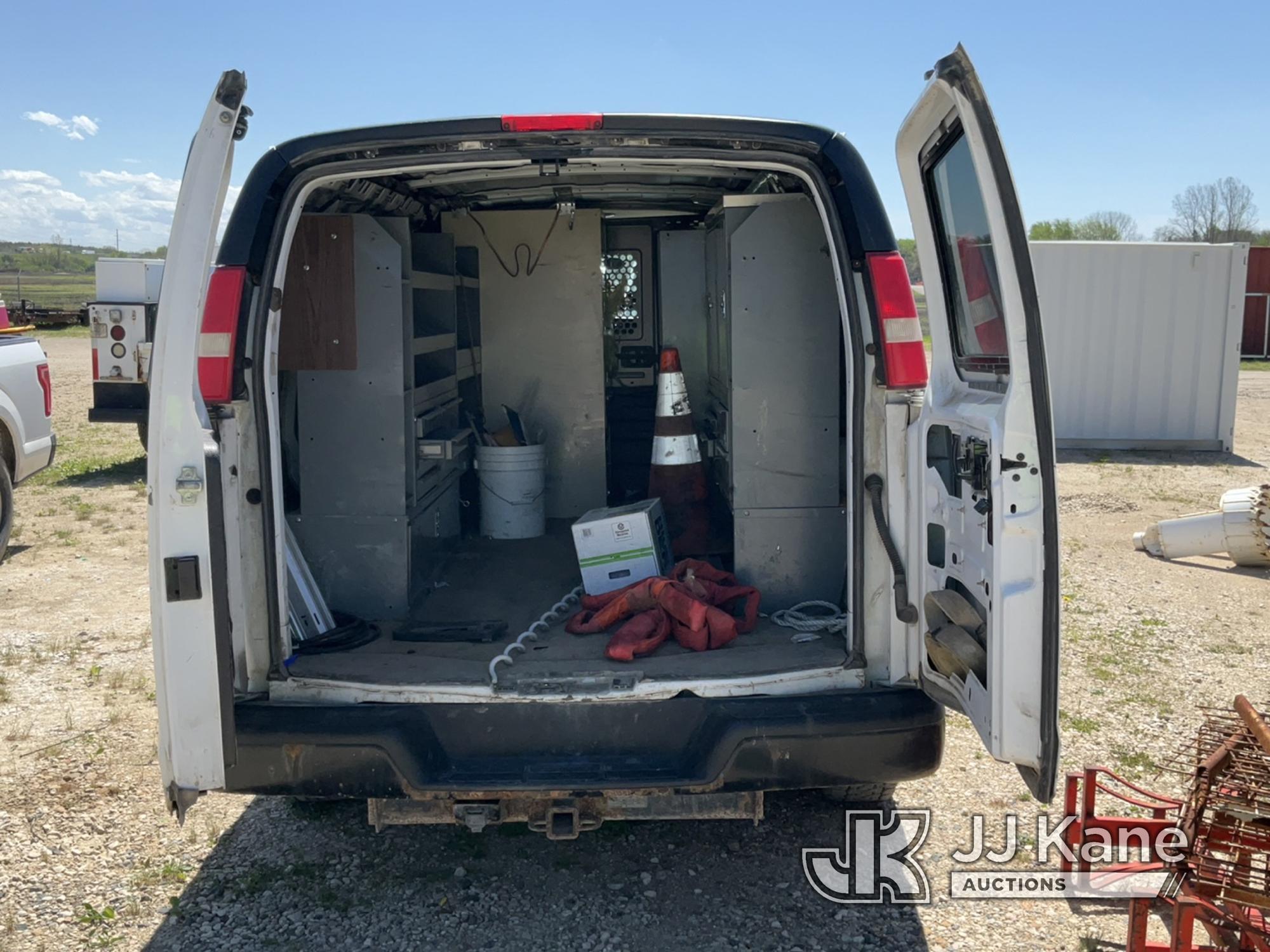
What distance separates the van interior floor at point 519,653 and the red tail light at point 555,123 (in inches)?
62.1

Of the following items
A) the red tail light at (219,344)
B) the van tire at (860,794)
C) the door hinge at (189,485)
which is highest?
the red tail light at (219,344)

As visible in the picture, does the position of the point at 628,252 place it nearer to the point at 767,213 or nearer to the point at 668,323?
the point at 668,323

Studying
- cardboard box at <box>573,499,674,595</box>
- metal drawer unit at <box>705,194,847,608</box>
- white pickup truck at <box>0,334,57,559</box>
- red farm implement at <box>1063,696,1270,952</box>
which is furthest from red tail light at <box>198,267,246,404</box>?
white pickup truck at <box>0,334,57,559</box>

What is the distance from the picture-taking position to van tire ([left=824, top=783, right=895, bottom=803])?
3.88 metres

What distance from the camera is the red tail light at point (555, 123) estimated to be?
314 centimetres

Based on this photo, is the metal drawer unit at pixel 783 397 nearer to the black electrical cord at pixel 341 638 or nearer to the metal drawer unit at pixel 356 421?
the metal drawer unit at pixel 356 421

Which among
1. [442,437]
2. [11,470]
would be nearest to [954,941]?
[442,437]

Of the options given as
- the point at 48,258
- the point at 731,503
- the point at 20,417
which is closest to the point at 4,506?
the point at 20,417

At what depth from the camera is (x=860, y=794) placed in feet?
12.8

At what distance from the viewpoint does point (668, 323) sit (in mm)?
6637

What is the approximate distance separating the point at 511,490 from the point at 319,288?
5.97ft

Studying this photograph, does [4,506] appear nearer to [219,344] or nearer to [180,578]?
[219,344]

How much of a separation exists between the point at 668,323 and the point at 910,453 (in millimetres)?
3519

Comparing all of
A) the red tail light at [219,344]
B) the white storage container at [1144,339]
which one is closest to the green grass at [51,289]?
the white storage container at [1144,339]
